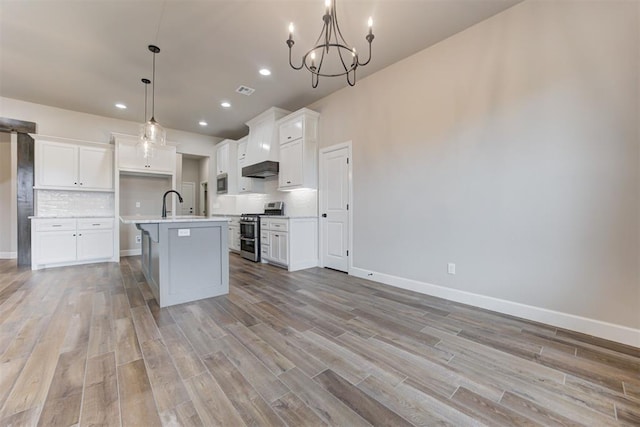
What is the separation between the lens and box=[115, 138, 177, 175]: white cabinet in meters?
5.24

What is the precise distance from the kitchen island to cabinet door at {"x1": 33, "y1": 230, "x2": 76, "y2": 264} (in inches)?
111

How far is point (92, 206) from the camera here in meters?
5.36

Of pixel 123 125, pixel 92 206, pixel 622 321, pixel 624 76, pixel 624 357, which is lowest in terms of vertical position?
pixel 624 357

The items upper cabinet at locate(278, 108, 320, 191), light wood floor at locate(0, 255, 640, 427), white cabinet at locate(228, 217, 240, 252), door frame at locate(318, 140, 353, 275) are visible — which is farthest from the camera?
white cabinet at locate(228, 217, 240, 252)

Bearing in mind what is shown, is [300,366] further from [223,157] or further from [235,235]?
[223,157]

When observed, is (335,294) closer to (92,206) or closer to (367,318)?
(367,318)

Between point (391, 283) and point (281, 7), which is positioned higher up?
point (281, 7)

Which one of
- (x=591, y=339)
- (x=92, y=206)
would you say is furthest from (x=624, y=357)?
(x=92, y=206)

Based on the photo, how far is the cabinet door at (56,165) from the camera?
468 centimetres

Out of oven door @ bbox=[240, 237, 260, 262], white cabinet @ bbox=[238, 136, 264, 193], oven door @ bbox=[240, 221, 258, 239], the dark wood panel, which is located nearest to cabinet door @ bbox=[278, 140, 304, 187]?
oven door @ bbox=[240, 221, 258, 239]

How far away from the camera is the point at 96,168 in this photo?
514 cm

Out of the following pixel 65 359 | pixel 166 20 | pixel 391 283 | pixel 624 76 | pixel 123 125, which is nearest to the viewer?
pixel 65 359

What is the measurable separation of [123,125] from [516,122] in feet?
23.7

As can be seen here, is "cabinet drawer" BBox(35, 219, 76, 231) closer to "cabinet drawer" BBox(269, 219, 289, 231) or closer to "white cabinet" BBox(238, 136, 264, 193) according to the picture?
"white cabinet" BBox(238, 136, 264, 193)
